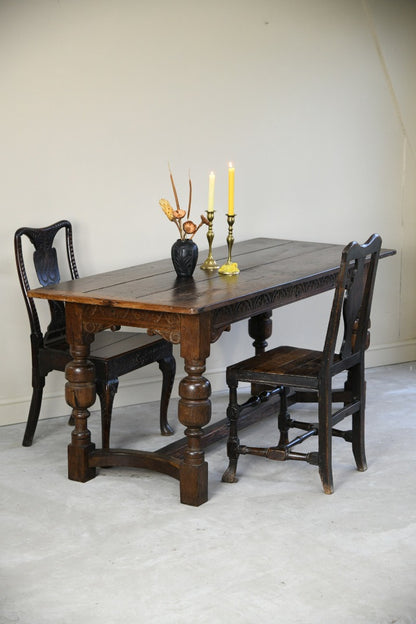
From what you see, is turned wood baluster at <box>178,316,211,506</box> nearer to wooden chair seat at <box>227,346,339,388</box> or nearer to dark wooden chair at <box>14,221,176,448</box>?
wooden chair seat at <box>227,346,339,388</box>

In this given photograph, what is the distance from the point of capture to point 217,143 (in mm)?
4898

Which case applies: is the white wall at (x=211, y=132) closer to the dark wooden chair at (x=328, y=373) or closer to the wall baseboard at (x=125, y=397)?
the wall baseboard at (x=125, y=397)

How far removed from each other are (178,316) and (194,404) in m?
0.34

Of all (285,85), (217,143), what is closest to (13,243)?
(217,143)

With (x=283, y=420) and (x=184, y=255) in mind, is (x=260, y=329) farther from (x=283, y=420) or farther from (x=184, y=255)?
(x=184, y=255)

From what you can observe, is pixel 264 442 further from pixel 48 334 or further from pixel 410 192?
pixel 410 192

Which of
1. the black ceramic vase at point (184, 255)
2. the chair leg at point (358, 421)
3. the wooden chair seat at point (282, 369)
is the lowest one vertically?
the chair leg at point (358, 421)

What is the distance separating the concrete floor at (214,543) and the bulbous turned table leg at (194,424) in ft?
0.22

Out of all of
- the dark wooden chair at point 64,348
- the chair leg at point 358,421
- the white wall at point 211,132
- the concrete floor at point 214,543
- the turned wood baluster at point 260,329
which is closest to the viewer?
the concrete floor at point 214,543

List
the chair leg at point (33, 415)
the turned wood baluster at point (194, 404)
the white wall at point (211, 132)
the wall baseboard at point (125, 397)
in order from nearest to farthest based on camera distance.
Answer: the turned wood baluster at point (194, 404) < the chair leg at point (33, 415) < the white wall at point (211, 132) < the wall baseboard at point (125, 397)

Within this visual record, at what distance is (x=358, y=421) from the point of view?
3.73 metres

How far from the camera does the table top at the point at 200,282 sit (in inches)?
131

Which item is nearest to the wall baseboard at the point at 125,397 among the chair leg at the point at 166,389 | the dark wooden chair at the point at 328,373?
the chair leg at the point at 166,389

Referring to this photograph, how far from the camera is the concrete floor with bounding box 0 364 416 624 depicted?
2.67 meters
